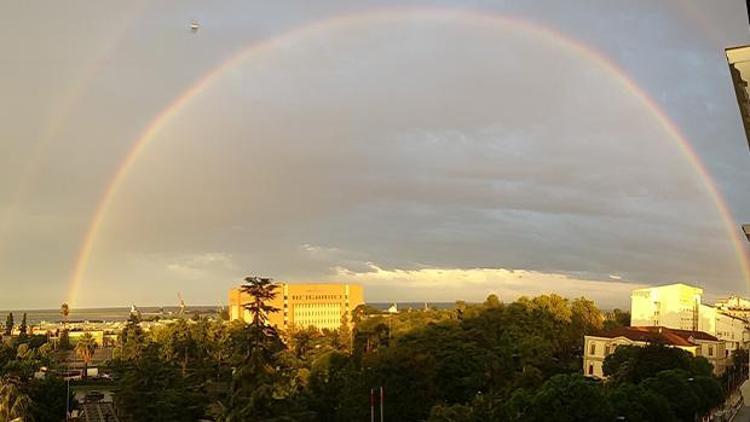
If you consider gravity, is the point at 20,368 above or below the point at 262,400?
below

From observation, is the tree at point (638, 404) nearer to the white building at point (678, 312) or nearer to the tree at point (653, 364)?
the tree at point (653, 364)

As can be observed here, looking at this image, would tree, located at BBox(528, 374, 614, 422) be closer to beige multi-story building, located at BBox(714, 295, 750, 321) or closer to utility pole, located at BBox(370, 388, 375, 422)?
utility pole, located at BBox(370, 388, 375, 422)

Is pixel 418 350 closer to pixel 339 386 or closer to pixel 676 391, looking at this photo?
pixel 339 386

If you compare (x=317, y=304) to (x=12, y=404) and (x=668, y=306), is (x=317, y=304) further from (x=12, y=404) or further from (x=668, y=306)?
(x=12, y=404)

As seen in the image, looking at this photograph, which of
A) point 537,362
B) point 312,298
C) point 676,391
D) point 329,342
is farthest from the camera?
point 312,298

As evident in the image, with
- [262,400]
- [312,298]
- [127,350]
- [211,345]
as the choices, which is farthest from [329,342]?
[312,298]

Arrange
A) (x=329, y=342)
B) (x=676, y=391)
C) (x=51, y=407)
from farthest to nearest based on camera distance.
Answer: (x=329, y=342)
(x=51, y=407)
(x=676, y=391)

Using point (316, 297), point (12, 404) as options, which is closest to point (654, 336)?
point (12, 404)
